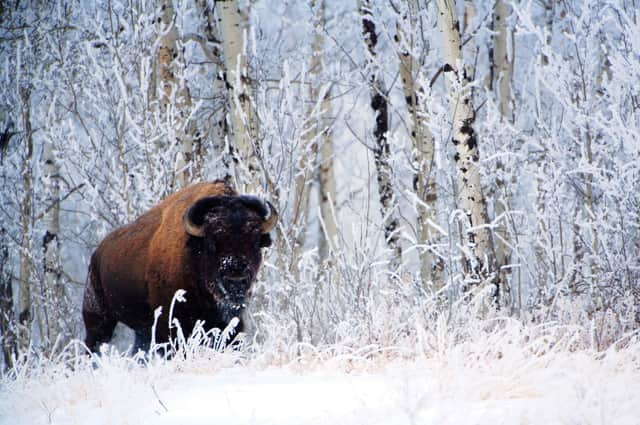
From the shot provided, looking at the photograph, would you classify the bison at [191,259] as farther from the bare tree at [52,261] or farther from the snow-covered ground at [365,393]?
the bare tree at [52,261]

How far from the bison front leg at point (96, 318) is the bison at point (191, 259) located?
1.38 ft

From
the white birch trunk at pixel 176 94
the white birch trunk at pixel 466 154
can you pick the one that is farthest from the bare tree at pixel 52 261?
the white birch trunk at pixel 466 154

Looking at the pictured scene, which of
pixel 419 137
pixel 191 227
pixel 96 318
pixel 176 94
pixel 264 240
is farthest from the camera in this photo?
pixel 176 94

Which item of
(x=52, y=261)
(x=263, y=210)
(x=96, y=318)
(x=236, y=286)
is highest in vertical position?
(x=263, y=210)

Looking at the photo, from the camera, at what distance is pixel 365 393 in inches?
149

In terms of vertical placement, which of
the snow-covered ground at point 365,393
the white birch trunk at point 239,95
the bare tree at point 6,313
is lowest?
the bare tree at point 6,313

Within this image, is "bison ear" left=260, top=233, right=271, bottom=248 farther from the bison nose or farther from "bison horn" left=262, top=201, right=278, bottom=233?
the bison nose

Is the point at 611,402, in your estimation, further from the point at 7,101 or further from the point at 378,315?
the point at 7,101

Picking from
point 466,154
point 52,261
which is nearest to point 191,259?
point 466,154

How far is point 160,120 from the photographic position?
34.8 feet

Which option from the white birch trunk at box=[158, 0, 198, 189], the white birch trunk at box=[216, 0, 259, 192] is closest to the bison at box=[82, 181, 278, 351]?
the white birch trunk at box=[216, 0, 259, 192]

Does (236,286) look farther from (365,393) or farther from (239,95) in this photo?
(365,393)

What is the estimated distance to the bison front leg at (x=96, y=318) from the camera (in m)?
9.05

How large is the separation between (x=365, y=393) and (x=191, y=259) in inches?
155
